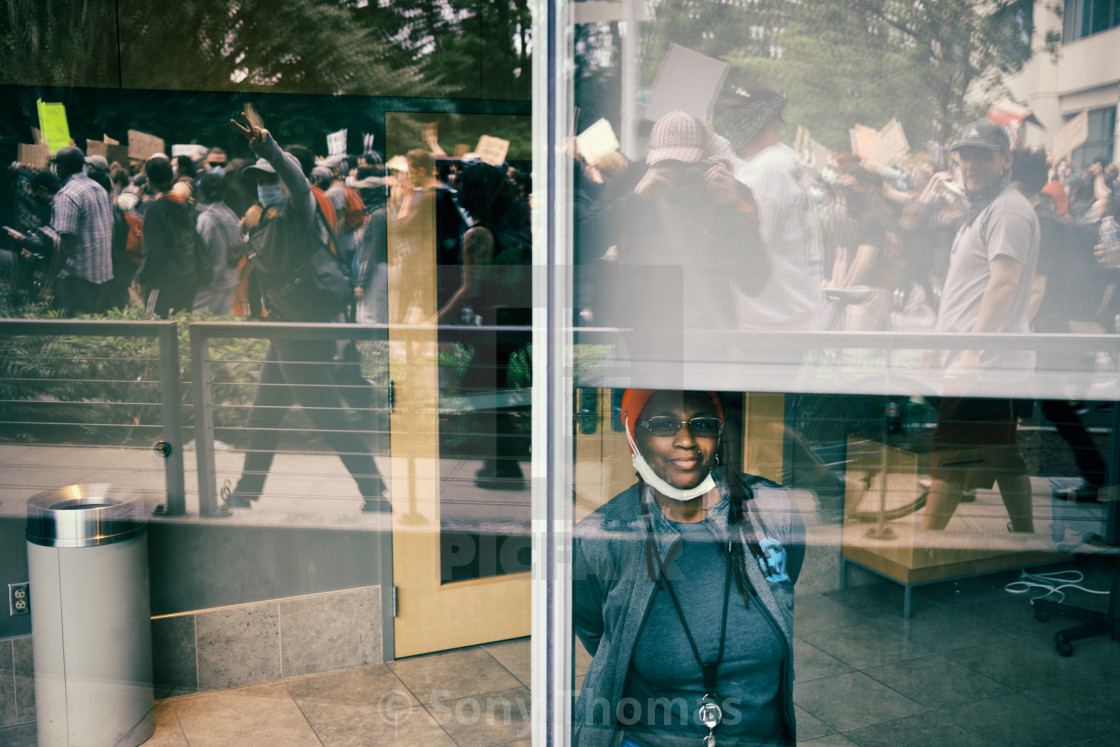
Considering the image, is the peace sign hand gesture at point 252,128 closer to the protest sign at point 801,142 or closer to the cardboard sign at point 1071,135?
the protest sign at point 801,142

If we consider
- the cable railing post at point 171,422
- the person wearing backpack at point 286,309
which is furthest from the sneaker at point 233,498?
the cable railing post at point 171,422

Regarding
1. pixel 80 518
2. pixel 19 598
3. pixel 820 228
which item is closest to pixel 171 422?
pixel 80 518

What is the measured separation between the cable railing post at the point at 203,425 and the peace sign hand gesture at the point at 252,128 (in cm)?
55

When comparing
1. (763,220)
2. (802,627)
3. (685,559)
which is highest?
(763,220)

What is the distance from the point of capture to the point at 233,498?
2.32m

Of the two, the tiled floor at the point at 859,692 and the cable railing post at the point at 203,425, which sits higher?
the cable railing post at the point at 203,425

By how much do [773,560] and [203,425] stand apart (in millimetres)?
1627

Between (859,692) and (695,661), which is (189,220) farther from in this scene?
(859,692)

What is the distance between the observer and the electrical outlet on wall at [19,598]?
6.77 feet

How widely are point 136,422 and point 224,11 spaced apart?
1167mm

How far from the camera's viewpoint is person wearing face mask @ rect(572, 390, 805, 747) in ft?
5.01

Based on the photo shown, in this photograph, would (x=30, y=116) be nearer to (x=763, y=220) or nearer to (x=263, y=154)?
(x=263, y=154)

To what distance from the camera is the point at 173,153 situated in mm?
2158

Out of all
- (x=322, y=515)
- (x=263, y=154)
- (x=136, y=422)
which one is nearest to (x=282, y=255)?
(x=263, y=154)
